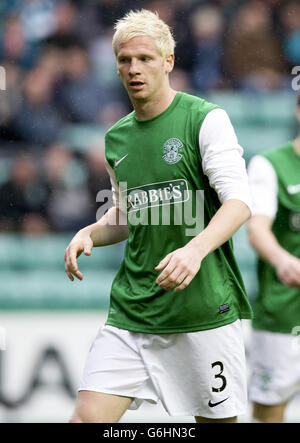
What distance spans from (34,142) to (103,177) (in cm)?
58

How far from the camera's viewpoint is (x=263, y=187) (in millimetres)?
4430

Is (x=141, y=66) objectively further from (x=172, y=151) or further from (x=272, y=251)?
(x=272, y=251)

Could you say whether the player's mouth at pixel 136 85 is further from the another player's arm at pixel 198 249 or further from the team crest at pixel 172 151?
the another player's arm at pixel 198 249

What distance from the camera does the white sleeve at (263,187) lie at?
14.3 ft

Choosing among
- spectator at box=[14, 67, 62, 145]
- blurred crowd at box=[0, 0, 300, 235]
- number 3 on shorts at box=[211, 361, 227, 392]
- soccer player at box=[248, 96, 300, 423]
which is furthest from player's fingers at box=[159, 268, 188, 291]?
spectator at box=[14, 67, 62, 145]

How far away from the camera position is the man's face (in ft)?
10.6

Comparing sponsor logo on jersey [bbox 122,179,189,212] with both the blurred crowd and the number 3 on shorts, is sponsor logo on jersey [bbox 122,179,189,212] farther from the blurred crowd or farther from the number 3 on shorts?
the blurred crowd

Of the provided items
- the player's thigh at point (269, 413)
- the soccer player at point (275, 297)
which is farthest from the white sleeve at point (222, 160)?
the player's thigh at point (269, 413)

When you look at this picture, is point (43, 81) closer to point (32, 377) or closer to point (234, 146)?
point (32, 377)

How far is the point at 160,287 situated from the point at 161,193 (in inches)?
13.6

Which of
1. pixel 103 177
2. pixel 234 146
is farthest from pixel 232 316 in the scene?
pixel 103 177

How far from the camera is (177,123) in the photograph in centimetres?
329

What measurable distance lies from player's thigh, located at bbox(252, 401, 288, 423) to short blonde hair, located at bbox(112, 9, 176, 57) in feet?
6.56

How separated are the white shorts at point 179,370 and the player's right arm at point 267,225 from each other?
0.74 metres
